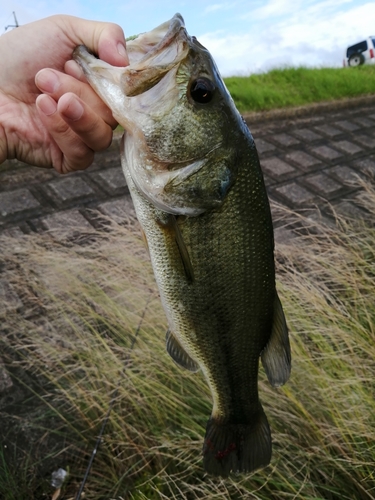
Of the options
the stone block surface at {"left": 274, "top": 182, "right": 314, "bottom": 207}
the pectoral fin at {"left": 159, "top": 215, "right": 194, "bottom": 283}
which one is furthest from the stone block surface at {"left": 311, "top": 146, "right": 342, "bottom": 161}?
the pectoral fin at {"left": 159, "top": 215, "right": 194, "bottom": 283}

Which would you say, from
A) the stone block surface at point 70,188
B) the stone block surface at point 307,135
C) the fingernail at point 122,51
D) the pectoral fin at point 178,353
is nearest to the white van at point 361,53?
the stone block surface at point 307,135

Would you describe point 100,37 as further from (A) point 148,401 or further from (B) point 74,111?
(A) point 148,401

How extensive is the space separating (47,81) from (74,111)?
0.12 m

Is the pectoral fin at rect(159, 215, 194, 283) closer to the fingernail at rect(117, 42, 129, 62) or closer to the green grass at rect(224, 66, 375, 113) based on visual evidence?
the fingernail at rect(117, 42, 129, 62)

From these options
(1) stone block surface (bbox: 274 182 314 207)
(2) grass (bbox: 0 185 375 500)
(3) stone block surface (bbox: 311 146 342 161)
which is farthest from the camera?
(3) stone block surface (bbox: 311 146 342 161)

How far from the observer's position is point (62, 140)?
148 centimetres

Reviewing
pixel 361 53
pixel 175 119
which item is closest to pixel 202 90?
pixel 175 119

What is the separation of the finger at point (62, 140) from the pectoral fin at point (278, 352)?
72cm

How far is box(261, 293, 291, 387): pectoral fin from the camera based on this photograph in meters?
1.31

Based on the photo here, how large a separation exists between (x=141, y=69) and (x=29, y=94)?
2.19 ft

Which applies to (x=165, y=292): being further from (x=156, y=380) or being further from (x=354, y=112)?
(x=354, y=112)

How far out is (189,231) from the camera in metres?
1.24

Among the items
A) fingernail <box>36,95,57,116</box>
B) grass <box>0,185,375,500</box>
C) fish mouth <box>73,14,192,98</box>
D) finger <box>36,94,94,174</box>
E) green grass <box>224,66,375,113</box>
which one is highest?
fish mouth <box>73,14,192,98</box>

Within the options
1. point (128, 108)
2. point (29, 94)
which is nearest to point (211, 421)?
point (128, 108)
